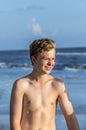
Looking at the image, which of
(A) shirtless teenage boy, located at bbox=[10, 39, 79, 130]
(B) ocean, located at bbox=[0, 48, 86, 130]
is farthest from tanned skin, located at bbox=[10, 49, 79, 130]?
(B) ocean, located at bbox=[0, 48, 86, 130]

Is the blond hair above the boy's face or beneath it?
above

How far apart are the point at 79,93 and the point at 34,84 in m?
6.67

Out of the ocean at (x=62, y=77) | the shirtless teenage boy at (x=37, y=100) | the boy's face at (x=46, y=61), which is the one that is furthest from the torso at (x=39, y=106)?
the ocean at (x=62, y=77)

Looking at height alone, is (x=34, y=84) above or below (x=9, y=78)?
above

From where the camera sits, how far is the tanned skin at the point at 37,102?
8.23 feet

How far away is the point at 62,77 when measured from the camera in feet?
39.8

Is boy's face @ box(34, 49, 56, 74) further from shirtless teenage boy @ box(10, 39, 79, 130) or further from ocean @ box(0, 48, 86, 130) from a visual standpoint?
ocean @ box(0, 48, 86, 130)

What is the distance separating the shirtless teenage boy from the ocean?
3.44 metres

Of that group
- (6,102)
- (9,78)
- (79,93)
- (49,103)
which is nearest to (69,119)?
(49,103)

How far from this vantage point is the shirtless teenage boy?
2504 mm

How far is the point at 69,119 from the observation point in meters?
2.55

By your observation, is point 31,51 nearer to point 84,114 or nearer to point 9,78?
point 84,114

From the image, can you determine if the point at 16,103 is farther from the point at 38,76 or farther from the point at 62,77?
the point at 62,77

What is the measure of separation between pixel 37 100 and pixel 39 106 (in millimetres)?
36
